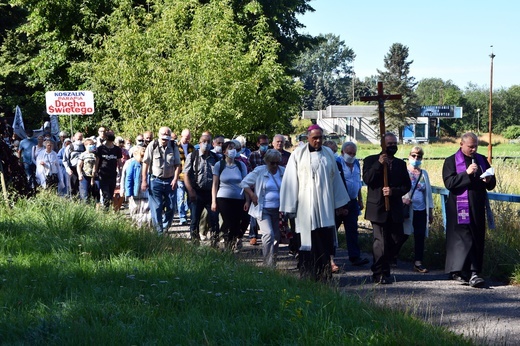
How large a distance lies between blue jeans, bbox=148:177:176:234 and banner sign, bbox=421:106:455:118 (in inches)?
3953

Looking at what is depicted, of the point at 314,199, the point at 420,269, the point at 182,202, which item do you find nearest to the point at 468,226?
the point at 420,269

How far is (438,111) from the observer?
11281cm

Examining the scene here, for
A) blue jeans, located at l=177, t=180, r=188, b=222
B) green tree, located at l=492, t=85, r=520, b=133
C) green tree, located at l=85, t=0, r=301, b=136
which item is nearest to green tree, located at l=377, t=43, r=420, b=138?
green tree, located at l=492, t=85, r=520, b=133

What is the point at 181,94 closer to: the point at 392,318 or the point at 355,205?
the point at 355,205

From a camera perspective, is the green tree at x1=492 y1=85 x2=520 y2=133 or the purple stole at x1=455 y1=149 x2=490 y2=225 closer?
the purple stole at x1=455 y1=149 x2=490 y2=225

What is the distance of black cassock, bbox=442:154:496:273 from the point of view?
11.1 m

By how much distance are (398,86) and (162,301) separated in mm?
113918

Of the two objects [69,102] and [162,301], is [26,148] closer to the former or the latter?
[69,102]

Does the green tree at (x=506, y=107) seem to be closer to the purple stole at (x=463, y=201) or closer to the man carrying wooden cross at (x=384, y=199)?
the purple stole at (x=463, y=201)

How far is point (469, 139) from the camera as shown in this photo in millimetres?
11156

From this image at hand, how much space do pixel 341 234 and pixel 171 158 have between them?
12.2 ft

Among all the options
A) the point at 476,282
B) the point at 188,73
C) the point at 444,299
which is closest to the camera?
the point at 444,299

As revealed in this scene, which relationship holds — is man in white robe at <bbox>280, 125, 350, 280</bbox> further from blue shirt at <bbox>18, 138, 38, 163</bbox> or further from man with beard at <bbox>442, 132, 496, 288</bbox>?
blue shirt at <bbox>18, 138, 38, 163</bbox>

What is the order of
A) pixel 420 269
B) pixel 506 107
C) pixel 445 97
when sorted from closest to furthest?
pixel 420 269 → pixel 506 107 → pixel 445 97
